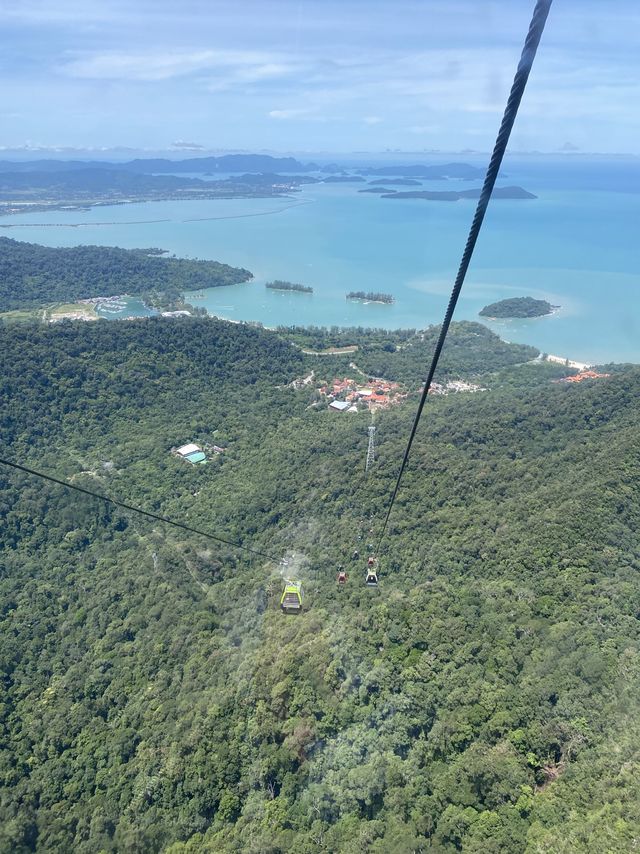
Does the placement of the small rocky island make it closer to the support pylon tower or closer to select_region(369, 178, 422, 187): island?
the support pylon tower

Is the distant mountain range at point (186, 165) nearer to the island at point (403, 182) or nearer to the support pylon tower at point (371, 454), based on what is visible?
the island at point (403, 182)

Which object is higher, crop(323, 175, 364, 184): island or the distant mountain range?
the distant mountain range

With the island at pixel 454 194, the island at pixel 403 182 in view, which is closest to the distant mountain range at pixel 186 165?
the island at pixel 403 182

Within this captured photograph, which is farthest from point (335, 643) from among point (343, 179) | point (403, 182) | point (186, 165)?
point (186, 165)

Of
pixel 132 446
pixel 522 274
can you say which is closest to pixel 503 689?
pixel 132 446

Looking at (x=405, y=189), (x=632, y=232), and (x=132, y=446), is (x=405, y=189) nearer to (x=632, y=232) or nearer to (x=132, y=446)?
(x=632, y=232)

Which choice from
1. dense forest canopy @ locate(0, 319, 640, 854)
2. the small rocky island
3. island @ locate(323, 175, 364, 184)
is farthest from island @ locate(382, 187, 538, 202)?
dense forest canopy @ locate(0, 319, 640, 854)
